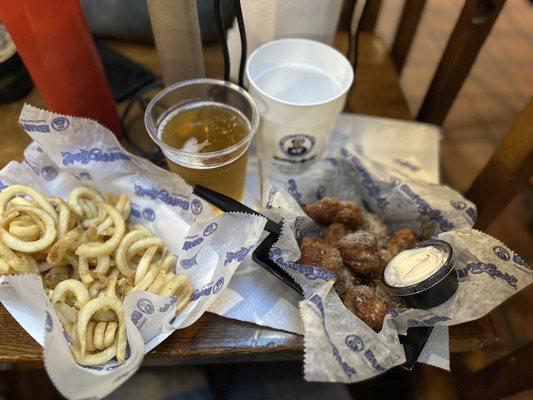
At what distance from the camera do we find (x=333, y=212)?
2.55 feet

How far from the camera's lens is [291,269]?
666 mm

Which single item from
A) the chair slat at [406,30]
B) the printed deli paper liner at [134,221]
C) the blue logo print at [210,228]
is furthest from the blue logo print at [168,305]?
the chair slat at [406,30]

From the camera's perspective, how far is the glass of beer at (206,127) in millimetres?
751

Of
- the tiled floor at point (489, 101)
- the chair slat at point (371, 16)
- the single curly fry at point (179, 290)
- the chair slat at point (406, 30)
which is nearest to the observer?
the single curly fry at point (179, 290)

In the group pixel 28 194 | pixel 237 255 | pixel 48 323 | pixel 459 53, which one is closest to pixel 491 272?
pixel 237 255

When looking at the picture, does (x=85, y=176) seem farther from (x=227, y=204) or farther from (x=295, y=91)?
(x=295, y=91)

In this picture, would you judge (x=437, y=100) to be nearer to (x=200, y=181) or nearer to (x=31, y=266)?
(x=200, y=181)

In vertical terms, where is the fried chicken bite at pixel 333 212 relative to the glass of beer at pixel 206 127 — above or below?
below

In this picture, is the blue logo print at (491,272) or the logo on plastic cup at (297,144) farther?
the logo on plastic cup at (297,144)

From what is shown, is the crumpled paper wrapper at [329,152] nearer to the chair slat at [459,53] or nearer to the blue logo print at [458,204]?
the chair slat at [459,53]

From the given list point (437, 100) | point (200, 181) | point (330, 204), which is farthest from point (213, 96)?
point (437, 100)

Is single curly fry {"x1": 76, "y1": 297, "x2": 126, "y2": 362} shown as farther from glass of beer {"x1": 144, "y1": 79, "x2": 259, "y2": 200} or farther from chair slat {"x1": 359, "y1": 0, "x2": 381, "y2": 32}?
chair slat {"x1": 359, "y1": 0, "x2": 381, "y2": 32}

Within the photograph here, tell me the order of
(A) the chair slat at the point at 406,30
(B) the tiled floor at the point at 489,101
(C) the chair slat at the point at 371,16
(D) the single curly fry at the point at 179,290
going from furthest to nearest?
(B) the tiled floor at the point at 489,101, (C) the chair slat at the point at 371,16, (A) the chair slat at the point at 406,30, (D) the single curly fry at the point at 179,290

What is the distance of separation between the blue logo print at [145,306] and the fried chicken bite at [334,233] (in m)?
0.31
